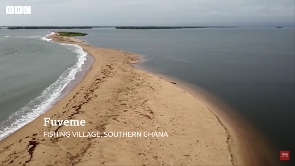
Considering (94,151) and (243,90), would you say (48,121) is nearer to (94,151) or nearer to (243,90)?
(94,151)

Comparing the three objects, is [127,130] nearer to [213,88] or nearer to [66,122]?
[66,122]

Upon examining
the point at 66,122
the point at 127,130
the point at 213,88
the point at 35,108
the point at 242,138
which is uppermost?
the point at 213,88

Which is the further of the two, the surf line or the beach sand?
the surf line

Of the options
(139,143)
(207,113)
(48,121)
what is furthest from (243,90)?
A: (48,121)

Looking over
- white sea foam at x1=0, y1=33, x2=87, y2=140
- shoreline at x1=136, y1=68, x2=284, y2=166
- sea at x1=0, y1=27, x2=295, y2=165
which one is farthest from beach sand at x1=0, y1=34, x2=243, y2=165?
sea at x1=0, y1=27, x2=295, y2=165

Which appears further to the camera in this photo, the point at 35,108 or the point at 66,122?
the point at 35,108
